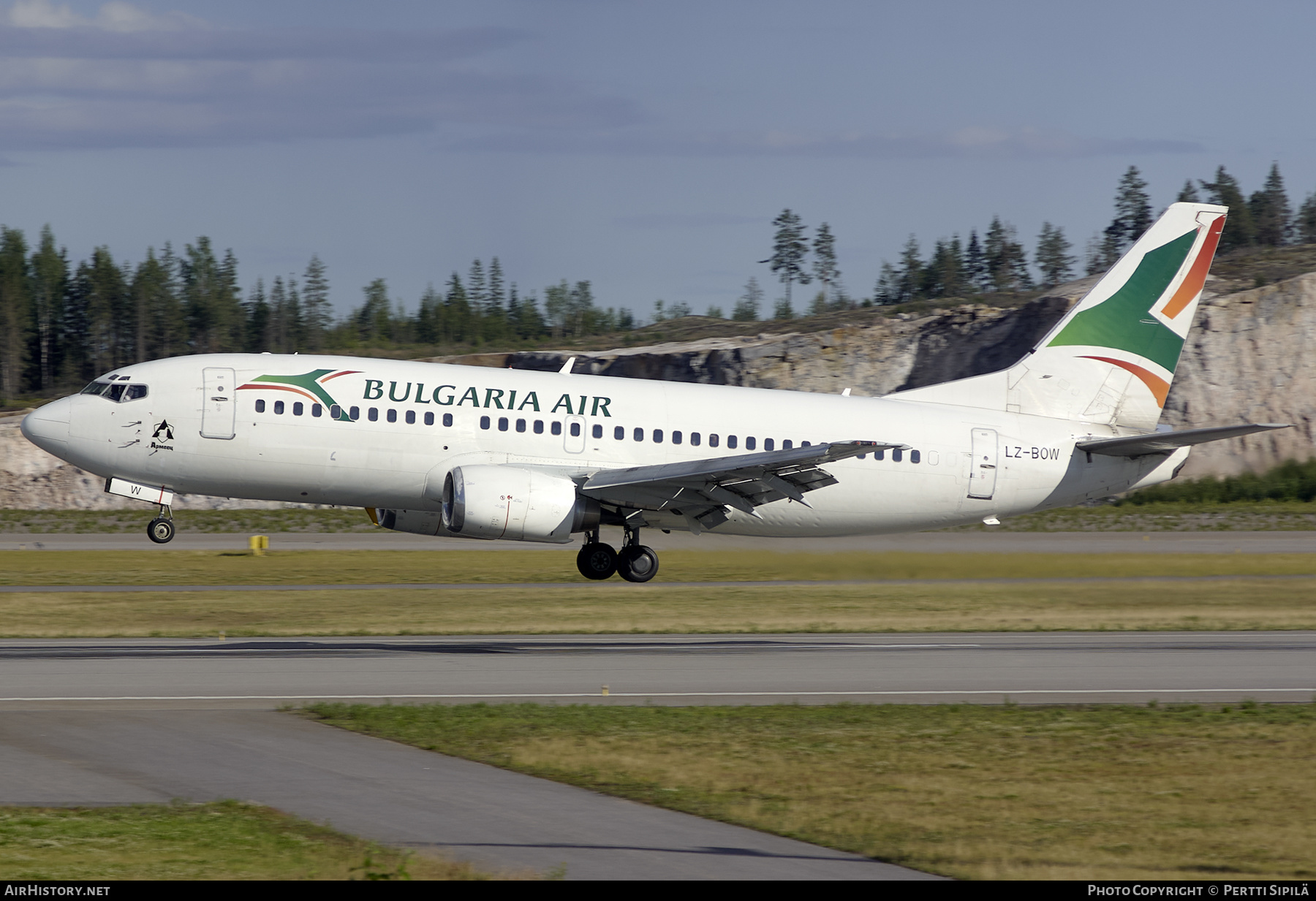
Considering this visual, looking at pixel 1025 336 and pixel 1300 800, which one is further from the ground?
pixel 1025 336

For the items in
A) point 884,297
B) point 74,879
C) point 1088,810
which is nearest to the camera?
point 74,879

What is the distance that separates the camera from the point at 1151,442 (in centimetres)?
3144

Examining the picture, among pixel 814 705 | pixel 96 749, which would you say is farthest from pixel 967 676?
pixel 96 749

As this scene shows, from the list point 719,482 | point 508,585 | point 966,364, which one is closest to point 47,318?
point 966,364

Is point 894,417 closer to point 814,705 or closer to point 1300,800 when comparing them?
point 814,705

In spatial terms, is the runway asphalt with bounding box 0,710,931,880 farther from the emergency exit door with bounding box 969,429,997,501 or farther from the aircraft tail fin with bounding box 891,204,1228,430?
the aircraft tail fin with bounding box 891,204,1228,430

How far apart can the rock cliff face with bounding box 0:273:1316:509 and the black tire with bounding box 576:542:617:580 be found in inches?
1710

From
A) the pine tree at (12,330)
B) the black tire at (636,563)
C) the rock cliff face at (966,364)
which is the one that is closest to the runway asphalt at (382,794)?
the black tire at (636,563)

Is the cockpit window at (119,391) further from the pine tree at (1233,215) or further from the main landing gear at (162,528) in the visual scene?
the pine tree at (1233,215)

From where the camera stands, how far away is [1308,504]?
68.6m

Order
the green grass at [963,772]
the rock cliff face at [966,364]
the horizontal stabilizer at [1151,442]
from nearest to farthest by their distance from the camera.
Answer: the green grass at [963,772]
the horizontal stabilizer at [1151,442]
the rock cliff face at [966,364]

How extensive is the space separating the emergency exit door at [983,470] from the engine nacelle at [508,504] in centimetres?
999

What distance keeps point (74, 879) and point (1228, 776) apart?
514 inches

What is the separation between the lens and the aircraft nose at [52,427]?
29.1 m
